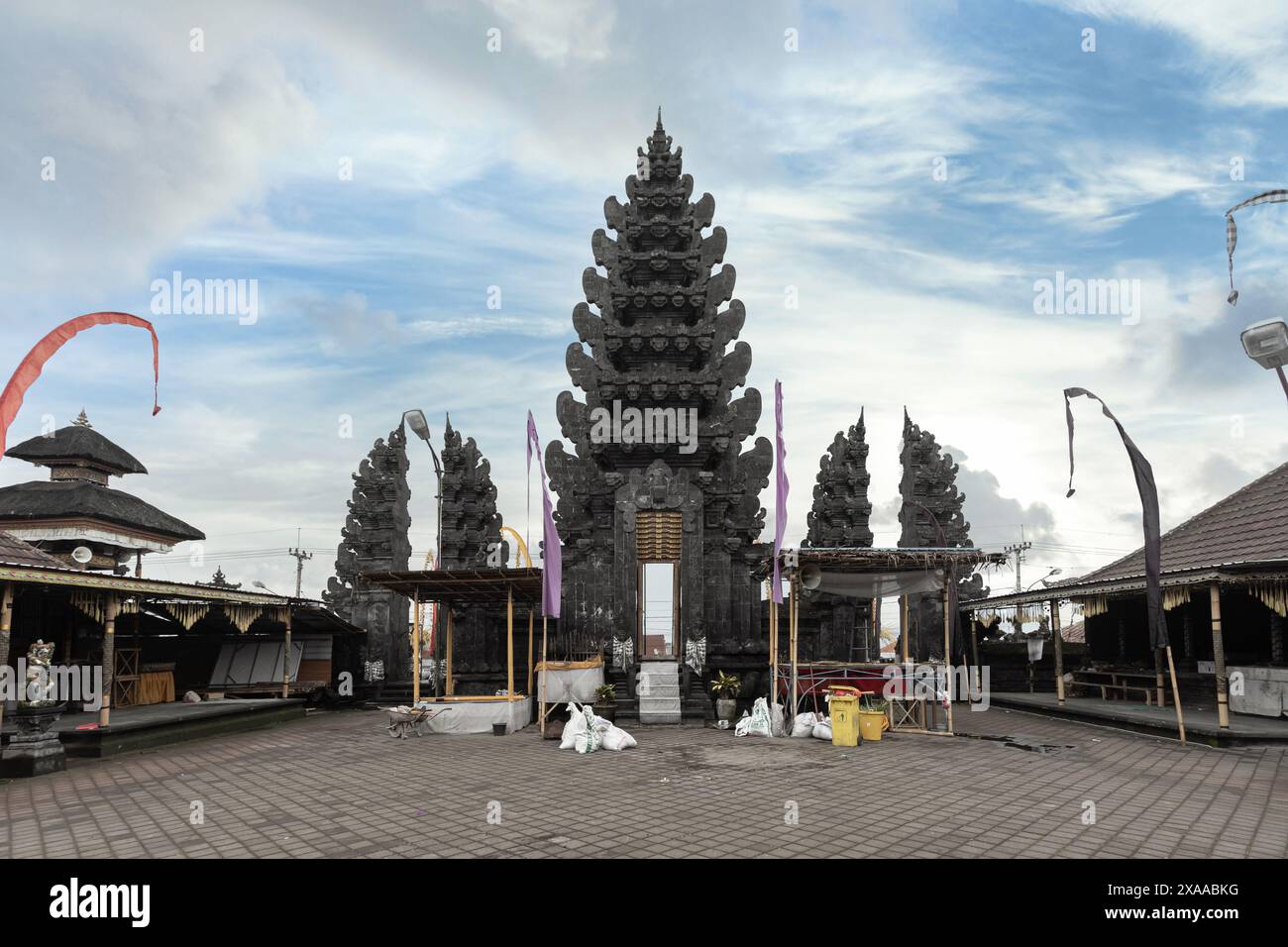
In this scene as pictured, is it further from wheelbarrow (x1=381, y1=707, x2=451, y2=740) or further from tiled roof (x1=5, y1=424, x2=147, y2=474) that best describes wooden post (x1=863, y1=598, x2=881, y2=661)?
tiled roof (x1=5, y1=424, x2=147, y2=474)

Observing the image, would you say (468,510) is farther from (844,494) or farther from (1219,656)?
(1219,656)

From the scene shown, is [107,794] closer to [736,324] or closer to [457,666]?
[457,666]

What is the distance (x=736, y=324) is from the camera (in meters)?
24.9

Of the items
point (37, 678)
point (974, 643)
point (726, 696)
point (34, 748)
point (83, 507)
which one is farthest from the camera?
point (83, 507)

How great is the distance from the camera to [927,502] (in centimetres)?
2867

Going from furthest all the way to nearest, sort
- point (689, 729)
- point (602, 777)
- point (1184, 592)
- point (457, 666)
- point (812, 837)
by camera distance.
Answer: point (457, 666) < point (689, 729) < point (1184, 592) < point (602, 777) < point (812, 837)

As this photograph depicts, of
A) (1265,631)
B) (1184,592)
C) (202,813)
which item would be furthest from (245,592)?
(1265,631)

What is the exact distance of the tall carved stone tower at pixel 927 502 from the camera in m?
28.2

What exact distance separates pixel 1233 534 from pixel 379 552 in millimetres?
24368

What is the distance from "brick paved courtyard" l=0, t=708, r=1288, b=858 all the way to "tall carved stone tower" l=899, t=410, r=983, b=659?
1360cm

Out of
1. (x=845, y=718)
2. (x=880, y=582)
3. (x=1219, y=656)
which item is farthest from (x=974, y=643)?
(x=845, y=718)

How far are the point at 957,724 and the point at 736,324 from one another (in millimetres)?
12941

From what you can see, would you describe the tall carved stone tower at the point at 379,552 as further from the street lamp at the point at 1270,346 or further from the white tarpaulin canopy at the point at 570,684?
the street lamp at the point at 1270,346

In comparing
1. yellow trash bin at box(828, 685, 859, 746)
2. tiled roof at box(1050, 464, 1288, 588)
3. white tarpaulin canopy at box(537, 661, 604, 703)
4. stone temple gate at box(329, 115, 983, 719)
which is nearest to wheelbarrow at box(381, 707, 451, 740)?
white tarpaulin canopy at box(537, 661, 604, 703)
